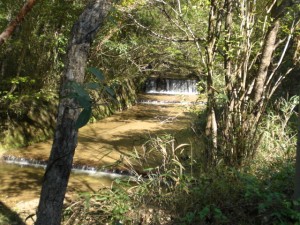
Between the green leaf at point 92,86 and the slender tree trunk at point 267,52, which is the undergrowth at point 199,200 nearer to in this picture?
the slender tree trunk at point 267,52

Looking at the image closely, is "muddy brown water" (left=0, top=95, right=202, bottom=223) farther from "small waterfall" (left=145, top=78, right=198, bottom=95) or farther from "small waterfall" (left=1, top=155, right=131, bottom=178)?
"small waterfall" (left=145, top=78, right=198, bottom=95)

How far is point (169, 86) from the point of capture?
1838cm

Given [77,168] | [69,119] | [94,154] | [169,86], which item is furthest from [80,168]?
[169,86]

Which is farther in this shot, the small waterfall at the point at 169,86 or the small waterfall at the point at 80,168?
the small waterfall at the point at 169,86

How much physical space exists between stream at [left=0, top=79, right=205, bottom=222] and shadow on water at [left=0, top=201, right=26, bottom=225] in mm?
106

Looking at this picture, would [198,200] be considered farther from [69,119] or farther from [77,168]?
[77,168]

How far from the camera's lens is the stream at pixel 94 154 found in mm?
6047

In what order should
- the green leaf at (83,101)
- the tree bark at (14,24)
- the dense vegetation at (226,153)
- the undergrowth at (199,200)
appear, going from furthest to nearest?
the dense vegetation at (226,153)
the undergrowth at (199,200)
the tree bark at (14,24)
the green leaf at (83,101)

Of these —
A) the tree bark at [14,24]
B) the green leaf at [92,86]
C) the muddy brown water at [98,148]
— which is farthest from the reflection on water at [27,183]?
the green leaf at [92,86]

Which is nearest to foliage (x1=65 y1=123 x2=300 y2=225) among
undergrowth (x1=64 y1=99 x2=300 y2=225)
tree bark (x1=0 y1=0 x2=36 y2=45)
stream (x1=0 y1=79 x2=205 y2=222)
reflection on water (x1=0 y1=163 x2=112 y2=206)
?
undergrowth (x1=64 y1=99 x2=300 y2=225)

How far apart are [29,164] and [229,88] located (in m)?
4.84

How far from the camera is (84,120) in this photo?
1101 mm

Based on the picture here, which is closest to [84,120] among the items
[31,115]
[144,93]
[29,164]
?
[29,164]

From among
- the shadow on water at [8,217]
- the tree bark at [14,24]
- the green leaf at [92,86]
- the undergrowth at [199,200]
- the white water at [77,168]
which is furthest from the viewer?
the white water at [77,168]
